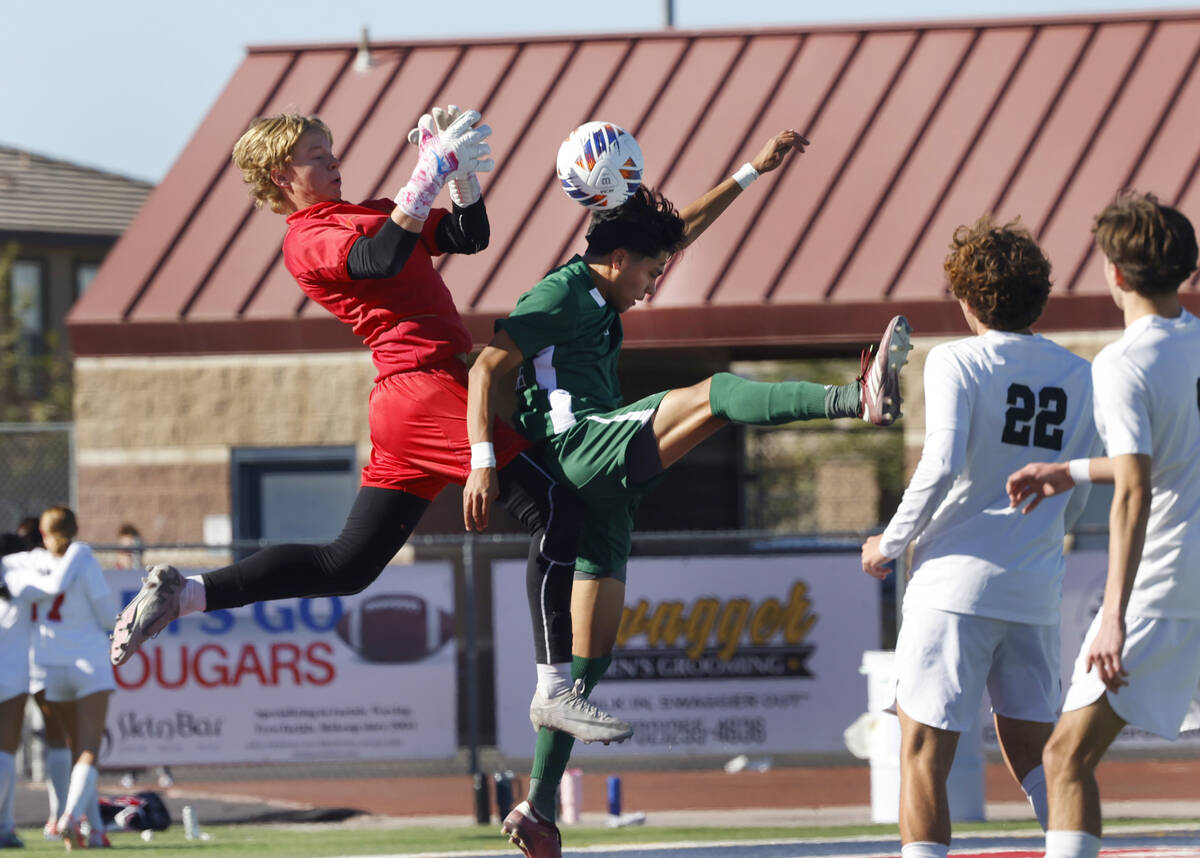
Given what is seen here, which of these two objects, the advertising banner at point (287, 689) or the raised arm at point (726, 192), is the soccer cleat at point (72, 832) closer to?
the advertising banner at point (287, 689)

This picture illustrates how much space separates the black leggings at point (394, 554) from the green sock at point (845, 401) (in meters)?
0.99

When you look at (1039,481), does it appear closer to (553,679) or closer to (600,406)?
(600,406)

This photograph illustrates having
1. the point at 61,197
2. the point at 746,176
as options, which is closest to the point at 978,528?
the point at 746,176

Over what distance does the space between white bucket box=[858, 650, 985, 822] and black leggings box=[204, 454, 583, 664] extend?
498 cm

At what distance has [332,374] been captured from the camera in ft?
50.6

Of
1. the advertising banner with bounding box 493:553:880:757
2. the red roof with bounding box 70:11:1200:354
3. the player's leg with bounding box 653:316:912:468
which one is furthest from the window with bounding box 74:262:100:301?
the player's leg with bounding box 653:316:912:468

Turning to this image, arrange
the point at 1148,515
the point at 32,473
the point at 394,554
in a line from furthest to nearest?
1. the point at 32,473
2. the point at 394,554
3. the point at 1148,515

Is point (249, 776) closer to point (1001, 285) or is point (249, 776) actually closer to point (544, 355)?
point (544, 355)

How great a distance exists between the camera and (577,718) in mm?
5777

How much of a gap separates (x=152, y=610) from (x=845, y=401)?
2545 millimetres

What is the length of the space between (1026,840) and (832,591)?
174 inches

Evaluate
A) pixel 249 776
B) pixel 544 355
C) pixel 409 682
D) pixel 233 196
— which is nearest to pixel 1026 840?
pixel 544 355

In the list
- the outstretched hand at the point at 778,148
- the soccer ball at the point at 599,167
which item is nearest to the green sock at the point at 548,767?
the soccer ball at the point at 599,167

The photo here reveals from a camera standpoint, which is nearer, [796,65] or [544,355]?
[544,355]
